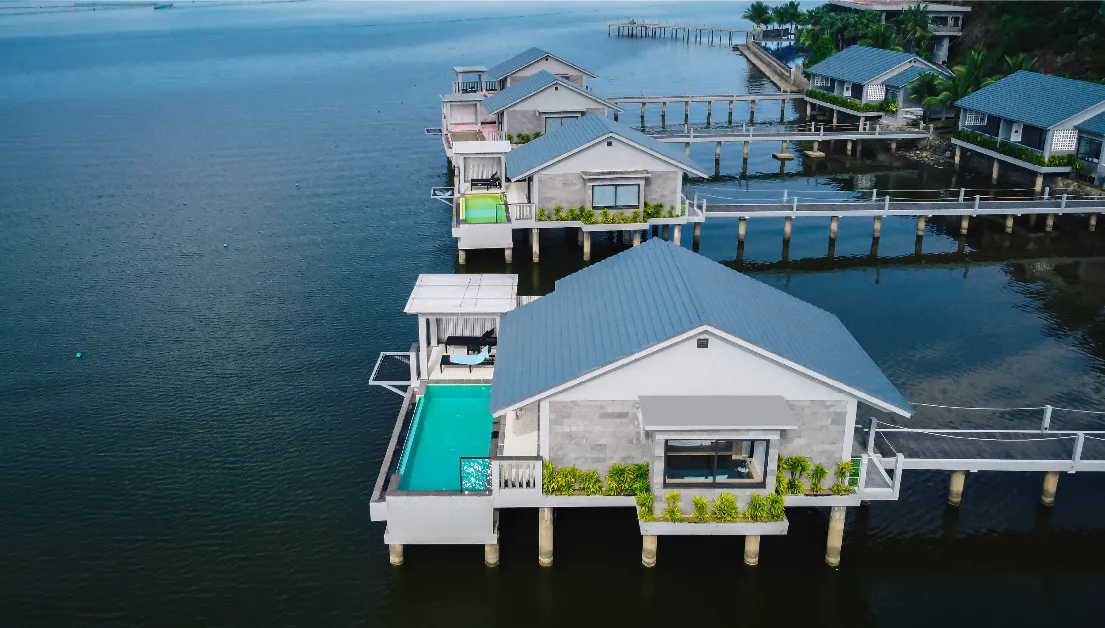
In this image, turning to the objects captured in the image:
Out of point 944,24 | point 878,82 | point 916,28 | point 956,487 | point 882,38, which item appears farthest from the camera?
point 944,24

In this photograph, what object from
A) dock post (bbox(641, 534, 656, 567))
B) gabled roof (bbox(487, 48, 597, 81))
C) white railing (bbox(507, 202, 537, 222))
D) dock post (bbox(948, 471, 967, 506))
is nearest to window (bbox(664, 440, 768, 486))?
dock post (bbox(641, 534, 656, 567))

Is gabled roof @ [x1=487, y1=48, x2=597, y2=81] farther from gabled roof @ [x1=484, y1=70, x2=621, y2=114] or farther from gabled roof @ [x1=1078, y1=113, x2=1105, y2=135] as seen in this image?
gabled roof @ [x1=1078, y1=113, x2=1105, y2=135]

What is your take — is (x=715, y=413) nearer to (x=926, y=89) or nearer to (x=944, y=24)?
(x=926, y=89)

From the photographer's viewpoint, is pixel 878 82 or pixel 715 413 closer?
pixel 715 413

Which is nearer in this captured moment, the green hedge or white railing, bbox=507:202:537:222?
white railing, bbox=507:202:537:222

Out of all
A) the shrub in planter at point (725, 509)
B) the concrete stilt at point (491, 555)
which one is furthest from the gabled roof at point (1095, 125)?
the concrete stilt at point (491, 555)

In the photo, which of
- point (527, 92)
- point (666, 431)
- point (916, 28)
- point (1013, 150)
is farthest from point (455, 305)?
point (916, 28)

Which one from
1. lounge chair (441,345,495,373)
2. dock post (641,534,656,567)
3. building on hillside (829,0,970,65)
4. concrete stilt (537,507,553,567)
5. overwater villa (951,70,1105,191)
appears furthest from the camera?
building on hillside (829,0,970,65)

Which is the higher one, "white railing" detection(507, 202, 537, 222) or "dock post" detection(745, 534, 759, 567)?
"white railing" detection(507, 202, 537, 222)
